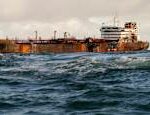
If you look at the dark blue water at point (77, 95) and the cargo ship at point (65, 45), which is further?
the cargo ship at point (65, 45)

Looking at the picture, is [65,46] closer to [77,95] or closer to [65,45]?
[65,45]

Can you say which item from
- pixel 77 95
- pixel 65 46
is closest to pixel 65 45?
pixel 65 46

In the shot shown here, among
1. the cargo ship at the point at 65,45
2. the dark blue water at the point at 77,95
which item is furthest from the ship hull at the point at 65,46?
the dark blue water at the point at 77,95

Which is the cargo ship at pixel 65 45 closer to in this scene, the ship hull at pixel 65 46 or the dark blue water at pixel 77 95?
the ship hull at pixel 65 46

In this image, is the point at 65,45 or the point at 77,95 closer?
the point at 77,95

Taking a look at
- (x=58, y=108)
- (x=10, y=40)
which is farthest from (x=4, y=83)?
(x=10, y=40)

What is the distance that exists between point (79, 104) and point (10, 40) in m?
Result: 161

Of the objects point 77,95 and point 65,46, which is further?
point 65,46

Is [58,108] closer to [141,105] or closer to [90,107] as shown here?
[90,107]

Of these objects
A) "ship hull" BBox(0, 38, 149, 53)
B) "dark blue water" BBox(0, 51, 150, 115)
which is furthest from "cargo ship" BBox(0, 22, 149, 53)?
"dark blue water" BBox(0, 51, 150, 115)

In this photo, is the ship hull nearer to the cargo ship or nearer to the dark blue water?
the cargo ship

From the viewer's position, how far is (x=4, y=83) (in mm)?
39281

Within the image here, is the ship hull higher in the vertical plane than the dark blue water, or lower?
lower

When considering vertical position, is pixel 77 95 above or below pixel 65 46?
above
